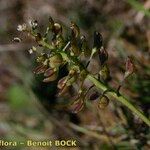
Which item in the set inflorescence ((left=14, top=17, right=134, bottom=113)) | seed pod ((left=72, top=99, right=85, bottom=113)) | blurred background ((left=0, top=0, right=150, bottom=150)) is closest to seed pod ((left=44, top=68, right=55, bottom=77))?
inflorescence ((left=14, top=17, right=134, bottom=113))

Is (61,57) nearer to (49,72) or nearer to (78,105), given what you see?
(49,72)

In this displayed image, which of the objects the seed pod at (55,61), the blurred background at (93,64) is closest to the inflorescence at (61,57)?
the seed pod at (55,61)

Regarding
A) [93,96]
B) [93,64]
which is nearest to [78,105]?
[93,96]

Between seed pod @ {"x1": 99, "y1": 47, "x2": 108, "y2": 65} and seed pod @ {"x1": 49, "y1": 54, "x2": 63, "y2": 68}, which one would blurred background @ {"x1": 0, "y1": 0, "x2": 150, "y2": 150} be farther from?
seed pod @ {"x1": 49, "y1": 54, "x2": 63, "y2": 68}

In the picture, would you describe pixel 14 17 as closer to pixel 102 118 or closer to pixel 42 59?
pixel 102 118

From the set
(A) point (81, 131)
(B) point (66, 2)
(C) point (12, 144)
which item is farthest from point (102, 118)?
(B) point (66, 2)

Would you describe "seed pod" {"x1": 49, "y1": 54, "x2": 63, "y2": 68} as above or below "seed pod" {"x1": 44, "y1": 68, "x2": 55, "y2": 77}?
above
